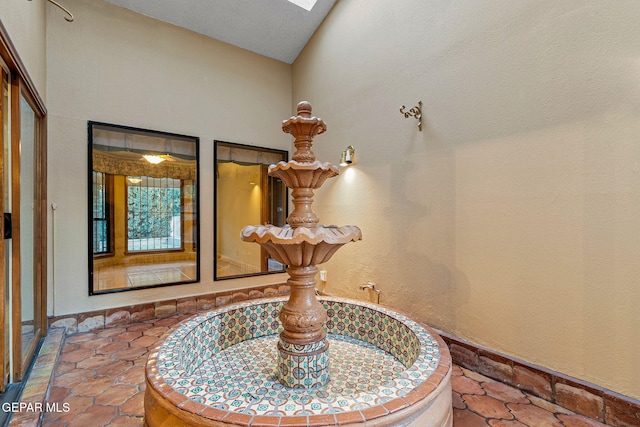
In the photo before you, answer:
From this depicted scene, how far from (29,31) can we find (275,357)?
10.0 ft

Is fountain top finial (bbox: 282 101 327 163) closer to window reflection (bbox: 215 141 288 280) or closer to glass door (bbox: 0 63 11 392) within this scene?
glass door (bbox: 0 63 11 392)

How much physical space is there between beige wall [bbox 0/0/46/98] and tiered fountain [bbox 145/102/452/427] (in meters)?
1.77

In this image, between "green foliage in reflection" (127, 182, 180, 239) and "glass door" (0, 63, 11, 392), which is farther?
"green foliage in reflection" (127, 182, 180, 239)

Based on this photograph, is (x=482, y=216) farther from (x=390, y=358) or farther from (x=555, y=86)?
(x=390, y=358)

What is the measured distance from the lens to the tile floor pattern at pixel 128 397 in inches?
67.7

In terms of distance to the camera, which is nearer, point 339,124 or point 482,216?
point 482,216

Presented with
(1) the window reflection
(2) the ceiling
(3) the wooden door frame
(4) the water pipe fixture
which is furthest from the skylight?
(4) the water pipe fixture

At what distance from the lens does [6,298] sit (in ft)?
6.01

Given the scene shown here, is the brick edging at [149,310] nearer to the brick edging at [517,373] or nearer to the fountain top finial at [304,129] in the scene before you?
the brick edging at [517,373]

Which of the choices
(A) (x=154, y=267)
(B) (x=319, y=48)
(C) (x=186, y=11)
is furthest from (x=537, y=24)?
(A) (x=154, y=267)

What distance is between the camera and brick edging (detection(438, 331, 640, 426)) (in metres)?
1.65

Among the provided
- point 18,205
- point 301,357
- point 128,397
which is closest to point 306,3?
point 18,205

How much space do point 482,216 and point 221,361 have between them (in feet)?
7.33

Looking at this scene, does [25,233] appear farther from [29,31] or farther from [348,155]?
[348,155]
